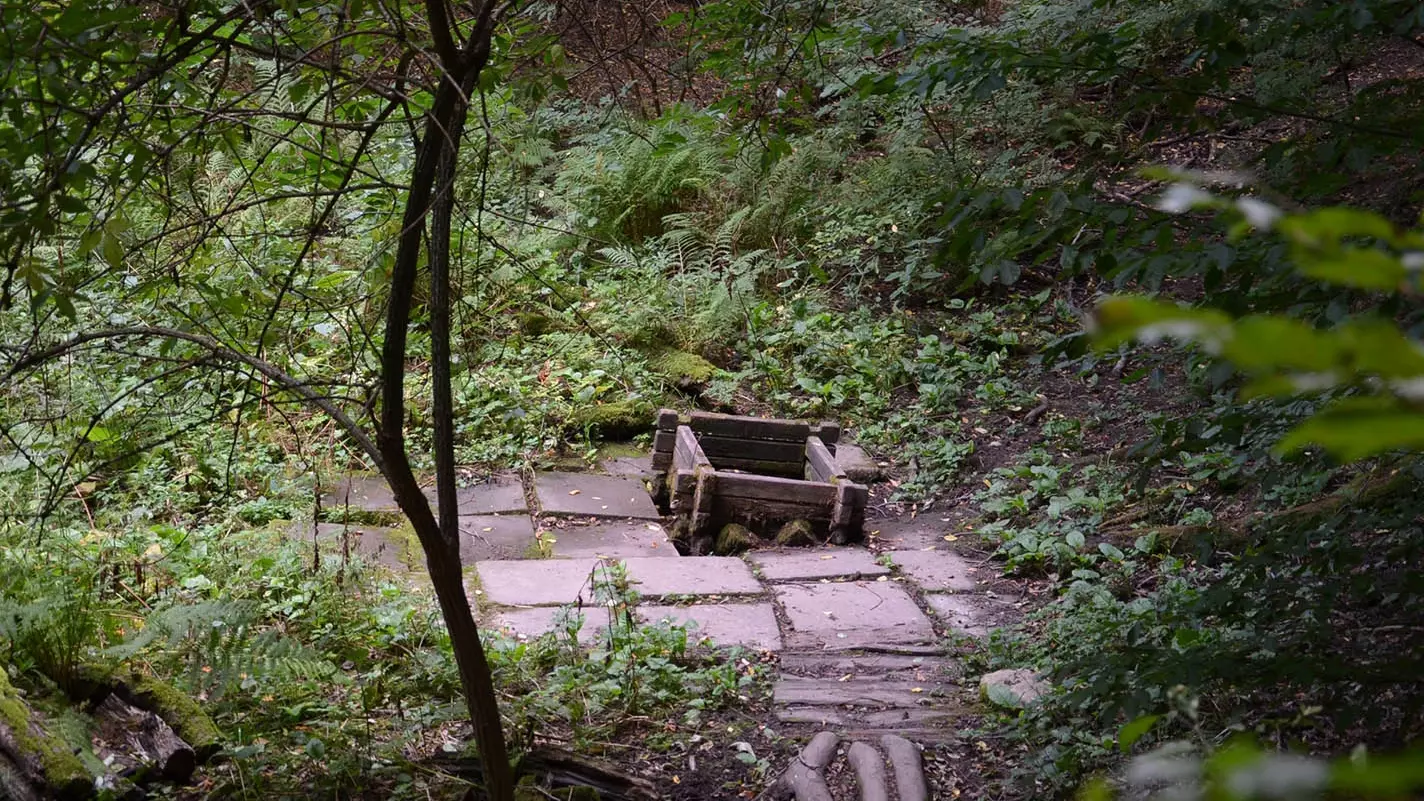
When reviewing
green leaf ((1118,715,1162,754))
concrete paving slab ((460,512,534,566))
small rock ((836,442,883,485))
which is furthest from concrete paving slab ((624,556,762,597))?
green leaf ((1118,715,1162,754))

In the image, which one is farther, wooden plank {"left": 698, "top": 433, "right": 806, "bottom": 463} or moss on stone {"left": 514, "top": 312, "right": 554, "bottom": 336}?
moss on stone {"left": 514, "top": 312, "right": 554, "bottom": 336}

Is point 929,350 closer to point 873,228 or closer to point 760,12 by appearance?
point 873,228

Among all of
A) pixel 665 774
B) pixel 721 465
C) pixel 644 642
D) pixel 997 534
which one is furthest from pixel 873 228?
pixel 665 774

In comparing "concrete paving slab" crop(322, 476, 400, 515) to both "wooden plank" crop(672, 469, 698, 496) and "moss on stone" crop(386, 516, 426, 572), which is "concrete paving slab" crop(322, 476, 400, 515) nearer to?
"moss on stone" crop(386, 516, 426, 572)

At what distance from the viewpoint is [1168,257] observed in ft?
7.04

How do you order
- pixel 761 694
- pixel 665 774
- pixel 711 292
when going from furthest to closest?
pixel 711 292 < pixel 761 694 < pixel 665 774

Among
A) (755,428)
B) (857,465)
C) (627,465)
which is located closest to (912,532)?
(857,465)

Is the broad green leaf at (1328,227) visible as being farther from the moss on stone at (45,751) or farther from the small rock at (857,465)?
the small rock at (857,465)

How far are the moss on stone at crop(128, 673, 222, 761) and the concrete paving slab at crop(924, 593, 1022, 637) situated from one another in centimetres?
300

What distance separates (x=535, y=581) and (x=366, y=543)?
1009 mm

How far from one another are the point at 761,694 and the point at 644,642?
21.6 inches

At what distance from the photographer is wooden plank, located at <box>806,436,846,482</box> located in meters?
6.45

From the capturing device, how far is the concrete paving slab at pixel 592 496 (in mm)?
6551

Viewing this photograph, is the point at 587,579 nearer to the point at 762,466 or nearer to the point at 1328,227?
the point at 762,466
